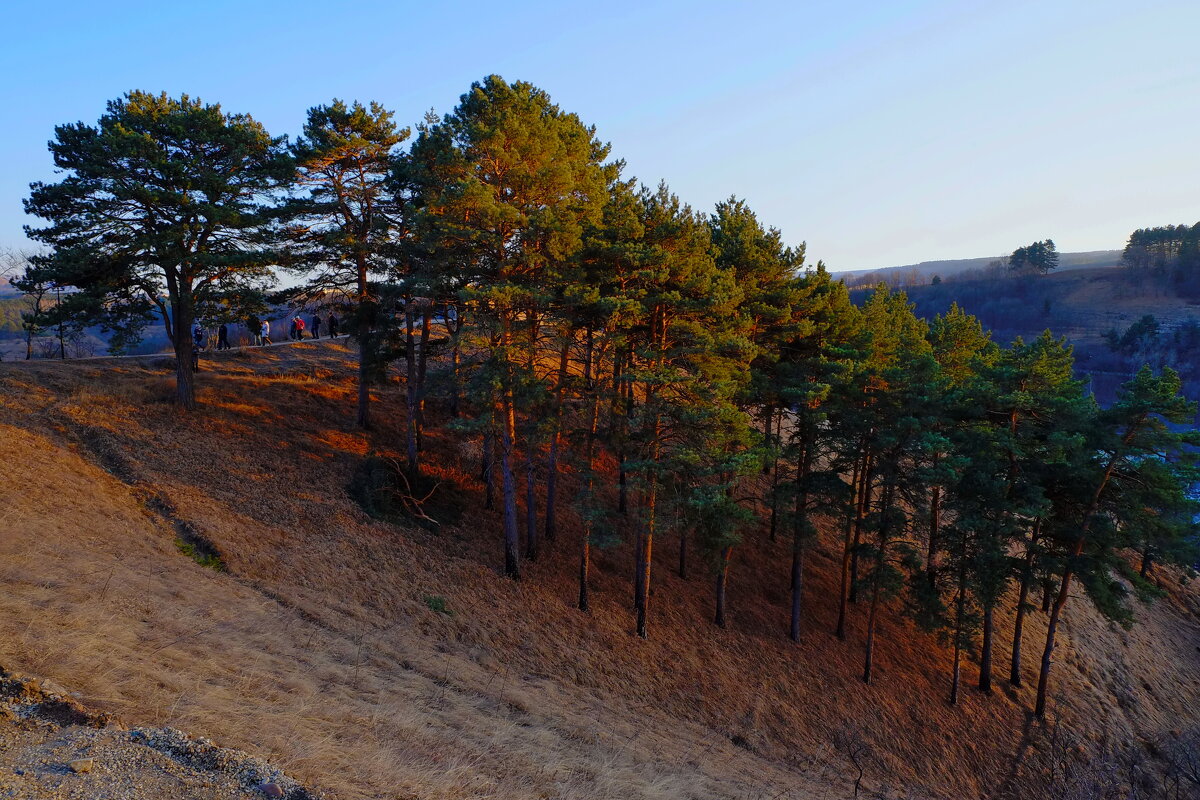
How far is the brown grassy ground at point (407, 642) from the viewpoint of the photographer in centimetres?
839

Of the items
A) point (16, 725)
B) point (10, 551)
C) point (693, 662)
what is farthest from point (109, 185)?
point (693, 662)

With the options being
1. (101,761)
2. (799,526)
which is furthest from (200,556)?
(799,526)

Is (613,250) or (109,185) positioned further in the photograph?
(109,185)

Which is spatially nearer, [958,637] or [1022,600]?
[958,637]

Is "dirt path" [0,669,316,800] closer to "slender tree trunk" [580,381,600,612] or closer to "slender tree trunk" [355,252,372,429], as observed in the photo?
"slender tree trunk" [580,381,600,612]

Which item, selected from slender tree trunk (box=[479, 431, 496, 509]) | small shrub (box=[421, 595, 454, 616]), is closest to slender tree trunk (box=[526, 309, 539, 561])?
slender tree trunk (box=[479, 431, 496, 509])

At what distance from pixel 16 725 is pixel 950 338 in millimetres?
26237

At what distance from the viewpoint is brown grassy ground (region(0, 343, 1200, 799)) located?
27.5ft

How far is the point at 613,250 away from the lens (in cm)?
1617

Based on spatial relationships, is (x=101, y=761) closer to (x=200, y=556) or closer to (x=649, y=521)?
(x=200, y=556)

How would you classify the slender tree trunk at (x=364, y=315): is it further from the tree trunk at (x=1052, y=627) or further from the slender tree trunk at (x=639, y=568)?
the tree trunk at (x=1052, y=627)

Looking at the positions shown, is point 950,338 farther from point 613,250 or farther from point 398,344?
point 398,344

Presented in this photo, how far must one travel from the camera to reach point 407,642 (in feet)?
44.0

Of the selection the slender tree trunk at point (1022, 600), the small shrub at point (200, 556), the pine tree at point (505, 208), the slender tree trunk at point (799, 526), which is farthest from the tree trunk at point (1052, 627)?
the small shrub at point (200, 556)
